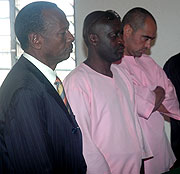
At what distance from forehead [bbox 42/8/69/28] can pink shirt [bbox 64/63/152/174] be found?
32 cm

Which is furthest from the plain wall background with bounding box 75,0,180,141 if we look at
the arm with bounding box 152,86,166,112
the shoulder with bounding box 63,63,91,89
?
the shoulder with bounding box 63,63,91,89

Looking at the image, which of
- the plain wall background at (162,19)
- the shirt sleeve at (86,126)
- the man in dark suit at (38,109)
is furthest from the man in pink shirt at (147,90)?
the plain wall background at (162,19)

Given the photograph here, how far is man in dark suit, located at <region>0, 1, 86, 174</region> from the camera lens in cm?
110

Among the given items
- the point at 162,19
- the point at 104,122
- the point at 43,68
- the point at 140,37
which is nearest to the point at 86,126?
the point at 104,122

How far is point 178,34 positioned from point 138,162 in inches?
55.4

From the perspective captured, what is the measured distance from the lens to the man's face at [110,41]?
5.07 feet

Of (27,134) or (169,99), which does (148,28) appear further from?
(27,134)

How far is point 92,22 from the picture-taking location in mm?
1566

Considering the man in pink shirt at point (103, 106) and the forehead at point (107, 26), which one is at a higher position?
the forehead at point (107, 26)

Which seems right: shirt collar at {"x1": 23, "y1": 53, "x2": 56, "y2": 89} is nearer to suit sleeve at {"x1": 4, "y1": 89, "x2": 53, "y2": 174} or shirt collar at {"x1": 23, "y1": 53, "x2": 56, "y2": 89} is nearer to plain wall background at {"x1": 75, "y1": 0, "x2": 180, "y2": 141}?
suit sleeve at {"x1": 4, "y1": 89, "x2": 53, "y2": 174}

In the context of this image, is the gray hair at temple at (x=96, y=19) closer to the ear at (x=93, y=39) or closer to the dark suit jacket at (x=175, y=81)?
the ear at (x=93, y=39)

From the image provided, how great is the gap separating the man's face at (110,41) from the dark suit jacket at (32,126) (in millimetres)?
434

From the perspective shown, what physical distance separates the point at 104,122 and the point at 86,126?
0.34 feet

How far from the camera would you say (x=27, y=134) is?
1101 mm
